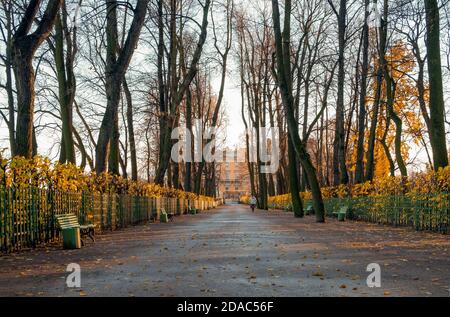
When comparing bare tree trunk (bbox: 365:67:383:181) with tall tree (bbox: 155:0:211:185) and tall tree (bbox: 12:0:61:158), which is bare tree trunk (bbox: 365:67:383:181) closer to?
tall tree (bbox: 155:0:211:185)

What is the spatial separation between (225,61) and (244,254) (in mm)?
33405

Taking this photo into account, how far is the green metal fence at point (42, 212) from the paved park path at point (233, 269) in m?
0.51

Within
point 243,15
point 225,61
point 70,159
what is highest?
point 243,15

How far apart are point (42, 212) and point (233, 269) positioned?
6.73m

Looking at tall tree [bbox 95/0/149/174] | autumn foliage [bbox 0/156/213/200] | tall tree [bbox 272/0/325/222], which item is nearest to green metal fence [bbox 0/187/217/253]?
autumn foliage [bbox 0/156/213/200]

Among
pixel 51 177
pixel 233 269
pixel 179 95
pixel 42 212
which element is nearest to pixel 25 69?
pixel 51 177

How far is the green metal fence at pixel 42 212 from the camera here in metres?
11.8

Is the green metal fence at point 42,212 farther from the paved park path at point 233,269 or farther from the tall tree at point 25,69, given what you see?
the tall tree at point 25,69

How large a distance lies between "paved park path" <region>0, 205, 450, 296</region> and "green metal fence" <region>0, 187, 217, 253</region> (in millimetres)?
511

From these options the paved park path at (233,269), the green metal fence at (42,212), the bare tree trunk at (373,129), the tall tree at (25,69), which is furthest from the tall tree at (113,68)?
the bare tree trunk at (373,129)

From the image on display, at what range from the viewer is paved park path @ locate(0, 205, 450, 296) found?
6879 millimetres

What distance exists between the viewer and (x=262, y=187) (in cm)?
5609

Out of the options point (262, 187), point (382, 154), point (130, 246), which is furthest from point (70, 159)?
point (262, 187)
